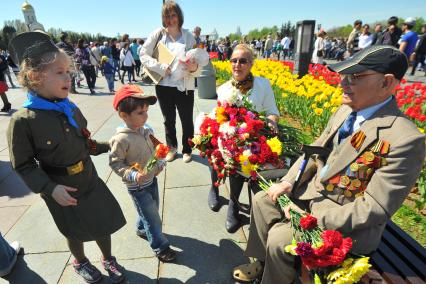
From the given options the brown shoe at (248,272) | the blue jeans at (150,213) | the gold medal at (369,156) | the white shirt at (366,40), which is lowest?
the brown shoe at (248,272)

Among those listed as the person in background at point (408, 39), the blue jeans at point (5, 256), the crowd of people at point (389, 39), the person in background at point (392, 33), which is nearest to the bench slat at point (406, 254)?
the blue jeans at point (5, 256)

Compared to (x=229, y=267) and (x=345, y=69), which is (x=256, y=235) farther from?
(x=345, y=69)

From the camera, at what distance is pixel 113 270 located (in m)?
2.39

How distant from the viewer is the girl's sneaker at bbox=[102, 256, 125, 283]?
7.79 ft

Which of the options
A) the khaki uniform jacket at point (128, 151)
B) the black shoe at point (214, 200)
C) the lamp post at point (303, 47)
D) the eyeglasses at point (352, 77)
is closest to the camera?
the eyeglasses at point (352, 77)

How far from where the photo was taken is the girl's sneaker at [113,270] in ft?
7.79

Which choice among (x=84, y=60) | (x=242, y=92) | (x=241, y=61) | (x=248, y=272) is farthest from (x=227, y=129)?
→ (x=84, y=60)

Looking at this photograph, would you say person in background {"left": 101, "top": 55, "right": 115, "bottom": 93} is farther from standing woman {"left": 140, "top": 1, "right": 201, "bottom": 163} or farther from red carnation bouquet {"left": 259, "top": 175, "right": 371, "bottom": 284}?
red carnation bouquet {"left": 259, "top": 175, "right": 371, "bottom": 284}

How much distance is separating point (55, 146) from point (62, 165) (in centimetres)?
16

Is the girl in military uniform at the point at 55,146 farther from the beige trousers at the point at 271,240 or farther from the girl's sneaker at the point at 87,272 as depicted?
the beige trousers at the point at 271,240

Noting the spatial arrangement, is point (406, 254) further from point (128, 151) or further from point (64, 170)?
point (64, 170)

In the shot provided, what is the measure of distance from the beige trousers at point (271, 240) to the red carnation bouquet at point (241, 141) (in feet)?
1.06

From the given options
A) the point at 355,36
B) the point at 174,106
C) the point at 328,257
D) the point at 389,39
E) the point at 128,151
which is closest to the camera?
the point at 328,257

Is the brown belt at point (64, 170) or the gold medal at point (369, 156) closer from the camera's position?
the gold medal at point (369, 156)
